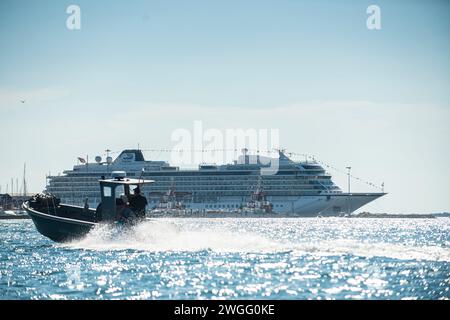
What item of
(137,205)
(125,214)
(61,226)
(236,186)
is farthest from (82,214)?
(236,186)

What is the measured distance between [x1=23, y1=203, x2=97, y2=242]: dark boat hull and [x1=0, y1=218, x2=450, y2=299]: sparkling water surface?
16.3 inches

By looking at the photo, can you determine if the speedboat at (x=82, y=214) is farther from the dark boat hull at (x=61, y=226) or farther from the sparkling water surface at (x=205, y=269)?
the sparkling water surface at (x=205, y=269)

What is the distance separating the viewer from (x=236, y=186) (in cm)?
12575

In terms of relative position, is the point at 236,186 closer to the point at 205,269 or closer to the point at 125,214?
the point at 125,214

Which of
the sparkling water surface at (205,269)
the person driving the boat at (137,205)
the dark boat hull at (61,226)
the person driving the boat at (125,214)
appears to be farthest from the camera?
the dark boat hull at (61,226)

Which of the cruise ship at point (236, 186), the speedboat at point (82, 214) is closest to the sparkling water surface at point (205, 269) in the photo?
the speedboat at point (82, 214)

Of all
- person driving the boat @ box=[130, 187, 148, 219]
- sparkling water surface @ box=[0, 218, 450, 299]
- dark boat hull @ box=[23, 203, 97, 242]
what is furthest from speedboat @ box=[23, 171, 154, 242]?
sparkling water surface @ box=[0, 218, 450, 299]

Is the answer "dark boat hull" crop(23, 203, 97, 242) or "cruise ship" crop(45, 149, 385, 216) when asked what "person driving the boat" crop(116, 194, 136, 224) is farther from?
"cruise ship" crop(45, 149, 385, 216)

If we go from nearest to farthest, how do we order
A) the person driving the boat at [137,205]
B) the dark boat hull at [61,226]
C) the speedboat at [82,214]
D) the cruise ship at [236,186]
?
the person driving the boat at [137,205]
the speedboat at [82,214]
the dark boat hull at [61,226]
the cruise ship at [236,186]

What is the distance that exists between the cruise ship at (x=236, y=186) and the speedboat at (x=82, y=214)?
80523 mm

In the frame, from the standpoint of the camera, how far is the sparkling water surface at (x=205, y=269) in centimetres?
2497

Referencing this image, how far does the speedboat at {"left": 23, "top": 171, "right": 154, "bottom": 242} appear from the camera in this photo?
40.2 m

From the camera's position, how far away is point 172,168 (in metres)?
129
